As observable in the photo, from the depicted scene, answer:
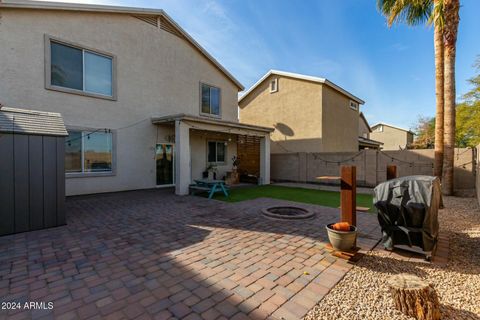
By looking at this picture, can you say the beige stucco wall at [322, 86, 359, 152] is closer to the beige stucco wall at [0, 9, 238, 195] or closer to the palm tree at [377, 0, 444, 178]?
the palm tree at [377, 0, 444, 178]

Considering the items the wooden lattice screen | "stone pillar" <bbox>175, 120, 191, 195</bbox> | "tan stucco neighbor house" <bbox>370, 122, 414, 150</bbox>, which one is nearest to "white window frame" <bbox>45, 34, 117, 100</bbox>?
"stone pillar" <bbox>175, 120, 191, 195</bbox>

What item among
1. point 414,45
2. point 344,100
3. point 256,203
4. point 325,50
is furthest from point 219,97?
point 414,45

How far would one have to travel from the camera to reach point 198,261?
343 cm

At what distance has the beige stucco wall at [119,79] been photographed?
7.50m

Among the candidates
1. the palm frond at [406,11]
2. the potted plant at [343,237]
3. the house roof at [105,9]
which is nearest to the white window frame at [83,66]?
the house roof at [105,9]

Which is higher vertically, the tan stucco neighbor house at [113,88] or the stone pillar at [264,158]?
the tan stucco neighbor house at [113,88]

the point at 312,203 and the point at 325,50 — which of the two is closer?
the point at 312,203

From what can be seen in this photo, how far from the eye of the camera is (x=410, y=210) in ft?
11.5

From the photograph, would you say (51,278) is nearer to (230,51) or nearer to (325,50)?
(230,51)

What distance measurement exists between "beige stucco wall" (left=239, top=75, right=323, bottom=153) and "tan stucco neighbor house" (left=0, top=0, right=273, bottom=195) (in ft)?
12.6

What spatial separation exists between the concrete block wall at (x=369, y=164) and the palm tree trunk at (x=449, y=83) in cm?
162

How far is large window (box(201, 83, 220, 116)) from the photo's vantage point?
13.1 meters

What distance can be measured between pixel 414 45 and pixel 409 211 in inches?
495

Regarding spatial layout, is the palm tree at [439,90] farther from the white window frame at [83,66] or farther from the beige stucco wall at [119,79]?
the white window frame at [83,66]
